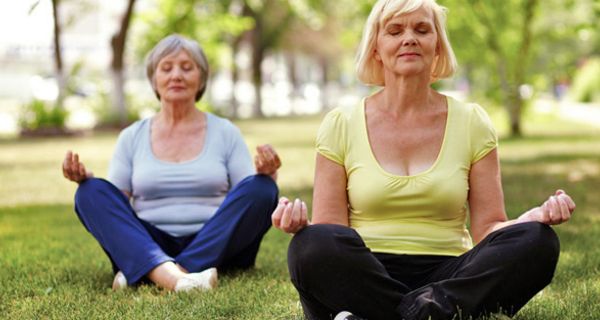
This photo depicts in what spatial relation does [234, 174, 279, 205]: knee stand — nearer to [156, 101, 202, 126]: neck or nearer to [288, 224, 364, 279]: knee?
[156, 101, 202, 126]: neck

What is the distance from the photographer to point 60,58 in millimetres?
24062

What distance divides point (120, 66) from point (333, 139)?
21.4m

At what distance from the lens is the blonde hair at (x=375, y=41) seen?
368 cm

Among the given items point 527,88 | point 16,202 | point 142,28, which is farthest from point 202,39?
point 16,202

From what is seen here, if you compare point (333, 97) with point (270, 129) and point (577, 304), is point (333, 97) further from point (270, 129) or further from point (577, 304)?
point (577, 304)

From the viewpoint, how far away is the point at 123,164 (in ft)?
17.3

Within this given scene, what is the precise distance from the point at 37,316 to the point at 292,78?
4655 centimetres

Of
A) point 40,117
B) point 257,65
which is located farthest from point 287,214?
point 257,65

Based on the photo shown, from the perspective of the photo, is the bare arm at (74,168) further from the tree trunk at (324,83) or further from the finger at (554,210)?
the tree trunk at (324,83)

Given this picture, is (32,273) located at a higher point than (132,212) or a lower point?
lower

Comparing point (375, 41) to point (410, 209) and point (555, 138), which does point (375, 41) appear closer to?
point (410, 209)

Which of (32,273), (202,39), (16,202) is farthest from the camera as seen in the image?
(202,39)

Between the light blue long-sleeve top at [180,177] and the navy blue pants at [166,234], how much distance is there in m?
0.12

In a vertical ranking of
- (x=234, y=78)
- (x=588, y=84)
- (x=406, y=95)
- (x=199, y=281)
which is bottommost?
(x=588, y=84)
